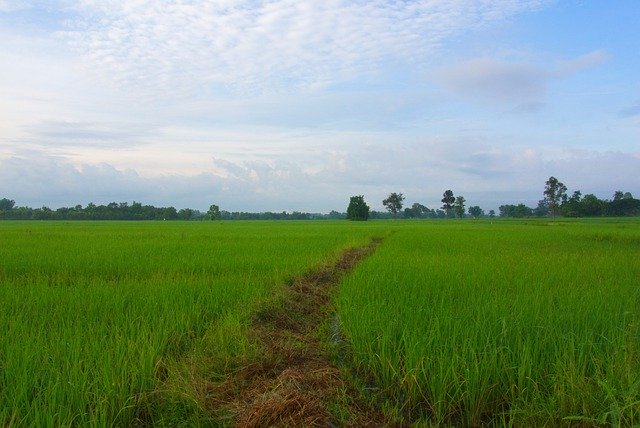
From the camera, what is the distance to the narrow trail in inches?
97.1

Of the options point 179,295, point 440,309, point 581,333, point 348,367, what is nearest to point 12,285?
point 179,295

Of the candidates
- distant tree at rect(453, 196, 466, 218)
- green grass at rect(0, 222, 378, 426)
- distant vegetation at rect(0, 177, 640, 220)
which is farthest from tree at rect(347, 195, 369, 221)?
green grass at rect(0, 222, 378, 426)

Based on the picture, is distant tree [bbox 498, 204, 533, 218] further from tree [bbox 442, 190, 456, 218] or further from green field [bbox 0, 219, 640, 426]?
green field [bbox 0, 219, 640, 426]

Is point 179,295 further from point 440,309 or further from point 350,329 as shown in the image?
point 440,309

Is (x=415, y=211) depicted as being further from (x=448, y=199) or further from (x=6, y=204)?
(x=6, y=204)

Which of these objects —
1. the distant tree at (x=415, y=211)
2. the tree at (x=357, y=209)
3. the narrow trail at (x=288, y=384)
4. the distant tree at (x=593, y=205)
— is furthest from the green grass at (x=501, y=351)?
the distant tree at (x=415, y=211)

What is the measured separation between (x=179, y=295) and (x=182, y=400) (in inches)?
102

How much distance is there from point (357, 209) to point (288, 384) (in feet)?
206

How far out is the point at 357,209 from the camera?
65.3 m

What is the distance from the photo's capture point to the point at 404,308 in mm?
4332

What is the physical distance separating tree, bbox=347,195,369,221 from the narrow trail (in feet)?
199

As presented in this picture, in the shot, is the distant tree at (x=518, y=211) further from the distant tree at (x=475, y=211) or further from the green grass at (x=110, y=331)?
the green grass at (x=110, y=331)

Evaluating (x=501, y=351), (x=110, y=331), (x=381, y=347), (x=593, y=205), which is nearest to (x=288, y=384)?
(x=381, y=347)

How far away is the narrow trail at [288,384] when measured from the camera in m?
2.47
